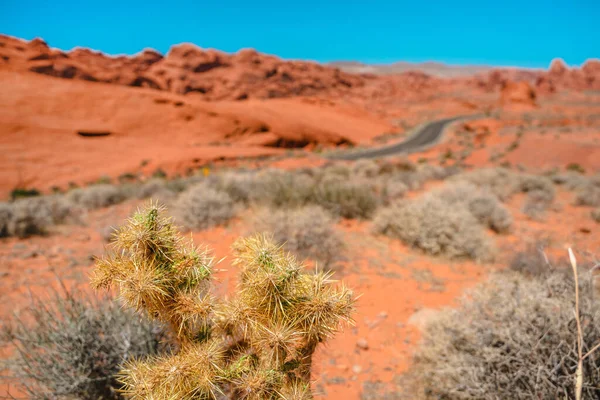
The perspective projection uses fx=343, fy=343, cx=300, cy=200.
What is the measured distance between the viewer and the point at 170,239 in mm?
1420

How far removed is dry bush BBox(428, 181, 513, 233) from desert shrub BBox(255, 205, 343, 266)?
2.90 meters

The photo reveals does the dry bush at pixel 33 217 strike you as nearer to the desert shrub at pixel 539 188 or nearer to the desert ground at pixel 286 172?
the desert ground at pixel 286 172

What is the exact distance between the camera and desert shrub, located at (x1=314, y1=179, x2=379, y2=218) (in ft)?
25.6

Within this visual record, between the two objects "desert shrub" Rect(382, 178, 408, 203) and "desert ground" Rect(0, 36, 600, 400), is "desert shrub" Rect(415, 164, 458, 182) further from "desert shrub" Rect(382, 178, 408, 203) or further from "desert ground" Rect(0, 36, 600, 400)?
"desert shrub" Rect(382, 178, 408, 203)

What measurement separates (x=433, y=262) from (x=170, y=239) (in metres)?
5.24

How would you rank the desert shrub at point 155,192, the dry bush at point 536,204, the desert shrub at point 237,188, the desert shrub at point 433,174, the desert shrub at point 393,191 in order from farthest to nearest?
1. the desert shrub at point 433,174
2. the desert shrub at point 155,192
3. the desert shrub at point 393,191
4. the desert shrub at point 237,188
5. the dry bush at point 536,204

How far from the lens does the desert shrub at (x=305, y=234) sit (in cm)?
533

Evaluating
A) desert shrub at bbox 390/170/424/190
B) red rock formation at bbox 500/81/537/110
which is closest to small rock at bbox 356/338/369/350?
desert shrub at bbox 390/170/424/190

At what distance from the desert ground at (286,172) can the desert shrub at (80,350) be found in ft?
0.99

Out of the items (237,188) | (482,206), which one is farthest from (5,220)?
(482,206)

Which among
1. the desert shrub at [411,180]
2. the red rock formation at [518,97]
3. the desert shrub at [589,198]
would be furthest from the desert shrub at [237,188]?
the red rock formation at [518,97]

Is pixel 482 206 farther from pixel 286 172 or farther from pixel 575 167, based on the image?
pixel 575 167

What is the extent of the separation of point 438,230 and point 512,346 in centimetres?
367

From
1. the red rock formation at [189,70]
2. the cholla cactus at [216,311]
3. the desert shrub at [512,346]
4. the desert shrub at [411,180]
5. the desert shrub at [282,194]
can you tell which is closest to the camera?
the cholla cactus at [216,311]
